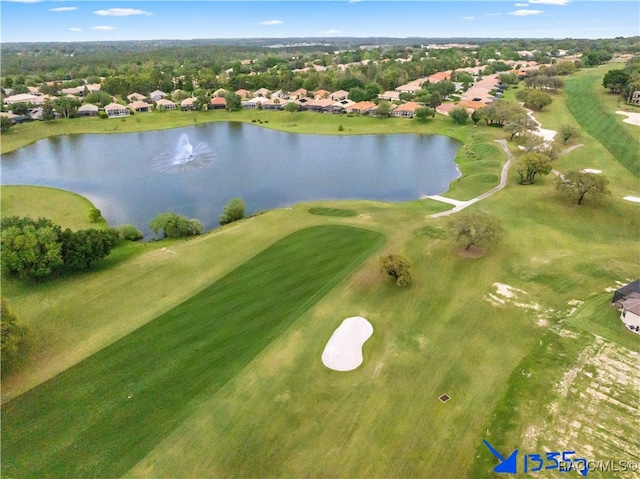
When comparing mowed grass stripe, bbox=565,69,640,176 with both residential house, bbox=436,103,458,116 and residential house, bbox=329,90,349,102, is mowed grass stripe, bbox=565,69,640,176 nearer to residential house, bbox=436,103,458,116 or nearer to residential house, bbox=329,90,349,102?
residential house, bbox=436,103,458,116

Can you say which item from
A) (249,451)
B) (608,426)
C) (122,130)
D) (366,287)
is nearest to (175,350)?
(249,451)

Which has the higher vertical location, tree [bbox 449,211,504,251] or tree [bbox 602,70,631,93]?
tree [bbox 602,70,631,93]

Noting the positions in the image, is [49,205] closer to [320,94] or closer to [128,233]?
[128,233]

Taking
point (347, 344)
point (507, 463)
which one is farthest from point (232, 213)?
point (507, 463)

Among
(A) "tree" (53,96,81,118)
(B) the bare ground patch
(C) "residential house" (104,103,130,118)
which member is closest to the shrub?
(B) the bare ground patch

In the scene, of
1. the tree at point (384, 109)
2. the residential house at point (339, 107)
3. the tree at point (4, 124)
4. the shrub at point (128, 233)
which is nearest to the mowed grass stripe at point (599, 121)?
the tree at point (384, 109)

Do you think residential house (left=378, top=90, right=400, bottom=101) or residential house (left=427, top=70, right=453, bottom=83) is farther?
residential house (left=427, top=70, right=453, bottom=83)

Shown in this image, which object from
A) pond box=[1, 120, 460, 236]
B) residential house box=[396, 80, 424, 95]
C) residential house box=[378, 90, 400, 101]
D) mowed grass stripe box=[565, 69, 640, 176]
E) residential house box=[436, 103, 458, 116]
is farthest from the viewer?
residential house box=[396, 80, 424, 95]

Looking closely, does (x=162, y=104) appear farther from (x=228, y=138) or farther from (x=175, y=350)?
(x=175, y=350)

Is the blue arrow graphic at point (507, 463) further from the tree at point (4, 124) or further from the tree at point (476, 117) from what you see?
the tree at point (4, 124)
